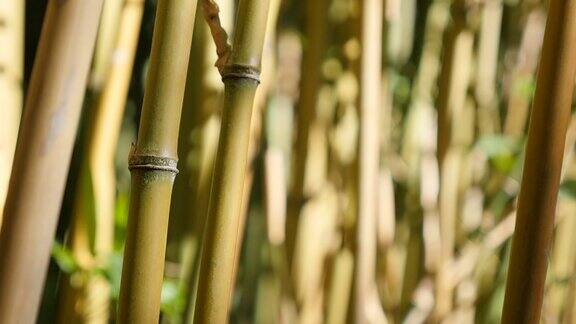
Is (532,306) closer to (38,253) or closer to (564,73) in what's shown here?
(564,73)

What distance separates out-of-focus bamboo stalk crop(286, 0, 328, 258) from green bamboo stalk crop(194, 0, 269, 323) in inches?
15.7

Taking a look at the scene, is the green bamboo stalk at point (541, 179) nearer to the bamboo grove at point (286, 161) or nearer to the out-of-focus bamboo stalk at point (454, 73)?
the bamboo grove at point (286, 161)

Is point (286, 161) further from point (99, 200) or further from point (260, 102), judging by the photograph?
point (99, 200)

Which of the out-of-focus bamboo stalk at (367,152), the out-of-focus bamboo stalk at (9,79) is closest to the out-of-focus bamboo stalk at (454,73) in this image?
the out-of-focus bamboo stalk at (367,152)

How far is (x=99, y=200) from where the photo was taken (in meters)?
0.76

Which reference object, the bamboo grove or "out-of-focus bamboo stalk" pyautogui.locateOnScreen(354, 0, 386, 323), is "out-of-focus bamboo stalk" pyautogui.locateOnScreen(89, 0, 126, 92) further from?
"out-of-focus bamboo stalk" pyautogui.locateOnScreen(354, 0, 386, 323)

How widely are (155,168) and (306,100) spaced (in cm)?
47

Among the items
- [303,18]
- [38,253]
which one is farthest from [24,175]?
[303,18]

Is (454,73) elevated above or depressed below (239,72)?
Result: above

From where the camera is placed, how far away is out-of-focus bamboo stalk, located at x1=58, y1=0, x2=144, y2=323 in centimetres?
75

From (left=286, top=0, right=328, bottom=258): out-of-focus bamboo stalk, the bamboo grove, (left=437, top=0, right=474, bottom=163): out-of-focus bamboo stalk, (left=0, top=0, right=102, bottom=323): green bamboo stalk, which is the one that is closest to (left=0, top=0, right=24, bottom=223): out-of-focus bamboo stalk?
the bamboo grove

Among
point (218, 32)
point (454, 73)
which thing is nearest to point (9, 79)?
point (218, 32)

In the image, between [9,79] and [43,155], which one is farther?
[9,79]

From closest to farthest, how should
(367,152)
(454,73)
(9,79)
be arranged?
(9,79)
(367,152)
(454,73)
